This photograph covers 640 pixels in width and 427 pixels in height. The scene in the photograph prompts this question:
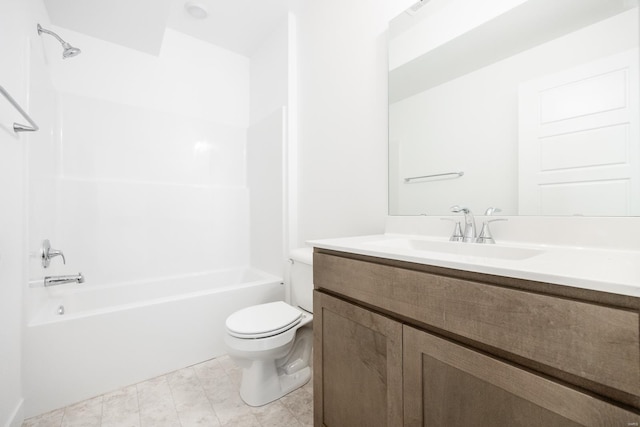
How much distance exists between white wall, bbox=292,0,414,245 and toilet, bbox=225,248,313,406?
0.40 meters

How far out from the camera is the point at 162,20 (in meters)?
1.77

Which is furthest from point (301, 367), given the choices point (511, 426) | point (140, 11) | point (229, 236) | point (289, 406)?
point (140, 11)

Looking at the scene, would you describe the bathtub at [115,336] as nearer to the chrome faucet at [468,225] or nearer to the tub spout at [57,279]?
the tub spout at [57,279]

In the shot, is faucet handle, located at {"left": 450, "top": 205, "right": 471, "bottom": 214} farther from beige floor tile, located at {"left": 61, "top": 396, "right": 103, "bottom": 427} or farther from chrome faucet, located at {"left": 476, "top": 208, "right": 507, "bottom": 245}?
beige floor tile, located at {"left": 61, "top": 396, "right": 103, "bottom": 427}

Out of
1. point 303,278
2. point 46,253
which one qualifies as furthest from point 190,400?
point 46,253

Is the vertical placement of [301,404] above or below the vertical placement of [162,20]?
below

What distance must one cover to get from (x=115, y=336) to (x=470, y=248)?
71.6 inches

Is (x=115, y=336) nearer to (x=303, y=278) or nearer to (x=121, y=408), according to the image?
(x=121, y=408)

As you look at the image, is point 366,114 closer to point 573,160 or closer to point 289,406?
point 573,160

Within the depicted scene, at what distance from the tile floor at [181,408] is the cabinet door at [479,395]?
0.82 meters

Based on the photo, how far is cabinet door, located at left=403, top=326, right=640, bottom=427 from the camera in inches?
19.1

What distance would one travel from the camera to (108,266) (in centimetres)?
204

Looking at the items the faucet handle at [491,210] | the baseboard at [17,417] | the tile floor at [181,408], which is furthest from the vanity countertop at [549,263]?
the baseboard at [17,417]

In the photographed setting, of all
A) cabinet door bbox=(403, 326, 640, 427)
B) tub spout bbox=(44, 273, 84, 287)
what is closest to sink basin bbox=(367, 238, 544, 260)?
cabinet door bbox=(403, 326, 640, 427)
